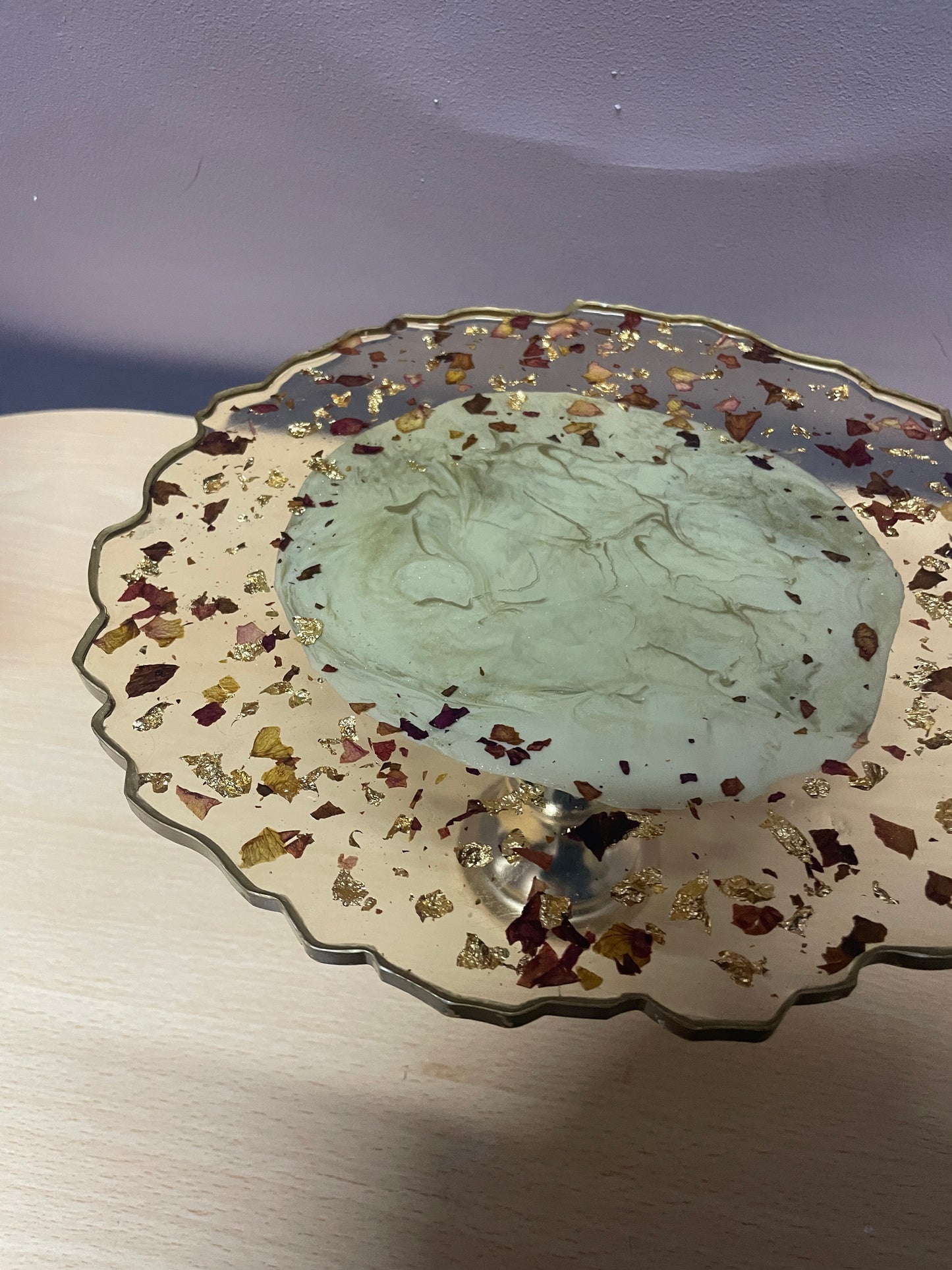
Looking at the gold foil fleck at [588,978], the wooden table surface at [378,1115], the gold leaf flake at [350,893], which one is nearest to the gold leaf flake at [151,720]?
the gold leaf flake at [350,893]

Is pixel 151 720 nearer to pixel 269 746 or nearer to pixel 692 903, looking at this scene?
pixel 269 746

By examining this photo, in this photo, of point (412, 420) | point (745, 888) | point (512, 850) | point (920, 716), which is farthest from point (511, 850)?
point (412, 420)

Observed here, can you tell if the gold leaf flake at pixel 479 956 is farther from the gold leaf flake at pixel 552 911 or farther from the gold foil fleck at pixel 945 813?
the gold foil fleck at pixel 945 813

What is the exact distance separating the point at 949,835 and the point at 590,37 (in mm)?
918

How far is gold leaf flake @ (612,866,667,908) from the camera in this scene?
48cm

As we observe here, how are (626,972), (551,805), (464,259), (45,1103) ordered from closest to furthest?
(626,972), (551,805), (45,1103), (464,259)

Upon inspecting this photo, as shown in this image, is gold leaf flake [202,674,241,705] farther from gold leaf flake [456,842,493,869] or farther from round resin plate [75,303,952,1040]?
gold leaf flake [456,842,493,869]

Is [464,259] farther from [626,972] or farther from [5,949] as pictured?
[626,972]

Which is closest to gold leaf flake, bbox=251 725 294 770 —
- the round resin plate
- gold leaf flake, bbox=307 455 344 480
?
the round resin plate

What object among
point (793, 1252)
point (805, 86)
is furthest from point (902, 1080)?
point (805, 86)

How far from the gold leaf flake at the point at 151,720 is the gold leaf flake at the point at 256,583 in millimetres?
93

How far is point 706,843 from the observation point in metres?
0.50

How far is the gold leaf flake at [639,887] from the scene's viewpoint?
1.58ft

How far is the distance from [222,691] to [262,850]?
0.33 feet
